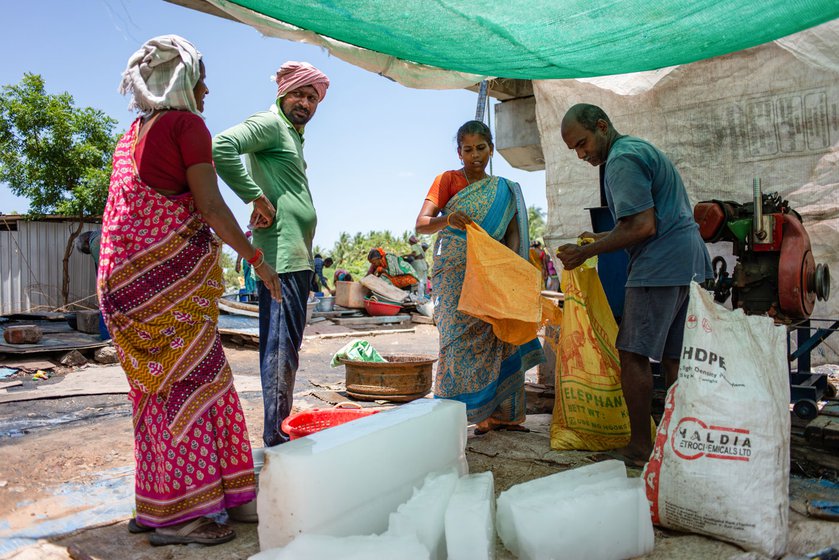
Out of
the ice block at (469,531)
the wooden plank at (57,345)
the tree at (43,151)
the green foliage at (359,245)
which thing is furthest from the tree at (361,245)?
the ice block at (469,531)

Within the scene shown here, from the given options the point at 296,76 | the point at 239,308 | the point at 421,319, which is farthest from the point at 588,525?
the point at 421,319

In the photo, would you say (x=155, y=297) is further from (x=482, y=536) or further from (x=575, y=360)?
(x=575, y=360)

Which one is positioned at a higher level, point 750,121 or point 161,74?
point 750,121

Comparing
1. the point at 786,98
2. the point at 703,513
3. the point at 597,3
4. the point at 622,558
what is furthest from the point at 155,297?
the point at 786,98

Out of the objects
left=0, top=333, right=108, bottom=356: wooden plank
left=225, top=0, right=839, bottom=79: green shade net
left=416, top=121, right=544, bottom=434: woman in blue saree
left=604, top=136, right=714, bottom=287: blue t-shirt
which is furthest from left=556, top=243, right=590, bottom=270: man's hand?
left=0, top=333, right=108, bottom=356: wooden plank

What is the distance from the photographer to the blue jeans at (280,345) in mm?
2920

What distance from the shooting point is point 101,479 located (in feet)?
9.11

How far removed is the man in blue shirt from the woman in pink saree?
1.69 m

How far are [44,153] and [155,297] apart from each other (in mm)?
16368

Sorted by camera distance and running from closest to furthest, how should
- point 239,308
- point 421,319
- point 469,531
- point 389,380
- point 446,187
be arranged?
1. point 469,531
2. point 446,187
3. point 389,380
4. point 239,308
5. point 421,319

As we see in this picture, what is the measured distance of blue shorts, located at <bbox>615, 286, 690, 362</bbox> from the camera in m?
2.75

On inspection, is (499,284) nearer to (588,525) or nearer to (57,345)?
(588,525)

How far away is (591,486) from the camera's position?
192 cm

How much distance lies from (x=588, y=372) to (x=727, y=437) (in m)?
1.08
